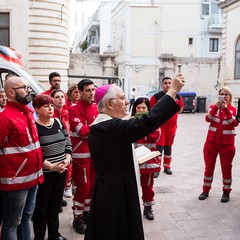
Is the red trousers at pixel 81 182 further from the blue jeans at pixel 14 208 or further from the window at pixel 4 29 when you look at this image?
the window at pixel 4 29

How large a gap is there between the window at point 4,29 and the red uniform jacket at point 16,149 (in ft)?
47.3

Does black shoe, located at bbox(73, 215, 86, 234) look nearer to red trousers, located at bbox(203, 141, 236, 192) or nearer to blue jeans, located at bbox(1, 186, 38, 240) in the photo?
blue jeans, located at bbox(1, 186, 38, 240)

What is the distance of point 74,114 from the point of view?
5387mm

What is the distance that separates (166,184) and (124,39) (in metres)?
33.1

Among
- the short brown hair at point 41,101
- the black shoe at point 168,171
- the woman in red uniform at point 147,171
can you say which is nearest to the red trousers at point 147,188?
the woman in red uniform at point 147,171

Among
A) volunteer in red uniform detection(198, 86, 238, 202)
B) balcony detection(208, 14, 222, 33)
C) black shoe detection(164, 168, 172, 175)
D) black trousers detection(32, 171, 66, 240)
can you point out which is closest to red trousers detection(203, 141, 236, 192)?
volunteer in red uniform detection(198, 86, 238, 202)

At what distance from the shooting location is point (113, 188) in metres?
3.20

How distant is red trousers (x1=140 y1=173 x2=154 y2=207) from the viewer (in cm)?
579

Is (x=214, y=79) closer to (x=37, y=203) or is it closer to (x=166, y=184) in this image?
(x=166, y=184)

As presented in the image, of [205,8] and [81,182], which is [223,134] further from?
[205,8]

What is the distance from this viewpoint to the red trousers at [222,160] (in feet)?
21.7

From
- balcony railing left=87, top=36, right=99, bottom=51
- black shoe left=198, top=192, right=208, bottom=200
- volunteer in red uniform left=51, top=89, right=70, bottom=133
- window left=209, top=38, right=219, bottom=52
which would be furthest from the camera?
balcony railing left=87, top=36, right=99, bottom=51

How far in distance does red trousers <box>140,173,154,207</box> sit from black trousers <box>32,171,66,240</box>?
1.41 metres

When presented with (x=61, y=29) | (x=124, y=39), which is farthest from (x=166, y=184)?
(x=124, y=39)
